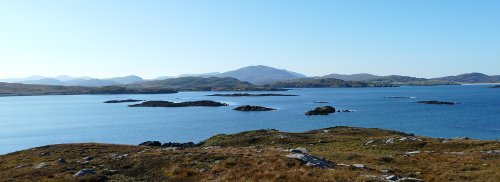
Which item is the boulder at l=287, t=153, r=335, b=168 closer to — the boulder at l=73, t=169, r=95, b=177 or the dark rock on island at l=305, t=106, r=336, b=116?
the boulder at l=73, t=169, r=95, b=177

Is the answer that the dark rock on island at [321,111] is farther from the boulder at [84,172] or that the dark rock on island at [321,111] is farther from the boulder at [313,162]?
the boulder at [84,172]

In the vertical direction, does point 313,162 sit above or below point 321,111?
above

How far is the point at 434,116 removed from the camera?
6122 inches

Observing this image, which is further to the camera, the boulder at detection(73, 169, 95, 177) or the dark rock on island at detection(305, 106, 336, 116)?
the dark rock on island at detection(305, 106, 336, 116)

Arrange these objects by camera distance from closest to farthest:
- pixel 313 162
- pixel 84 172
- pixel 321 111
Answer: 1. pixel 313 162
2. pixel 84 172
3. pixel 321 111

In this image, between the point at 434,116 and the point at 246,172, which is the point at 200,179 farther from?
the point at 434,116

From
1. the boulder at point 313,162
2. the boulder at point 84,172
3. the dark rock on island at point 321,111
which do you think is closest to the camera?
the boulder at point 313,162

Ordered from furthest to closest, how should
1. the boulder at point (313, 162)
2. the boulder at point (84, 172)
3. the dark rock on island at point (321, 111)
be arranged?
the dark rock on island at point (321, 111) < the boulder at point (84, 172) < the boulder at point (313, 162)

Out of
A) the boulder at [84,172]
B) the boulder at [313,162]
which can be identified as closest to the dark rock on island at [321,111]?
the boulder at [313,162]

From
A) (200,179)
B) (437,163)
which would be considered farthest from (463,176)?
(200,179)

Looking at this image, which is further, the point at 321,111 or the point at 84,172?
the point at 321,111

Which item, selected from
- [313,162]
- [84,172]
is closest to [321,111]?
[313,162]

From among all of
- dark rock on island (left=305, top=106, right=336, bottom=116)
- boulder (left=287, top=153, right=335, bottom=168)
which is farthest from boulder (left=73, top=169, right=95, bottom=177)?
dark rock on island (left=305, top=106, right=336, bottom=116)

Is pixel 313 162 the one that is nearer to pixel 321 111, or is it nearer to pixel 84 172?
pixel 84 172
